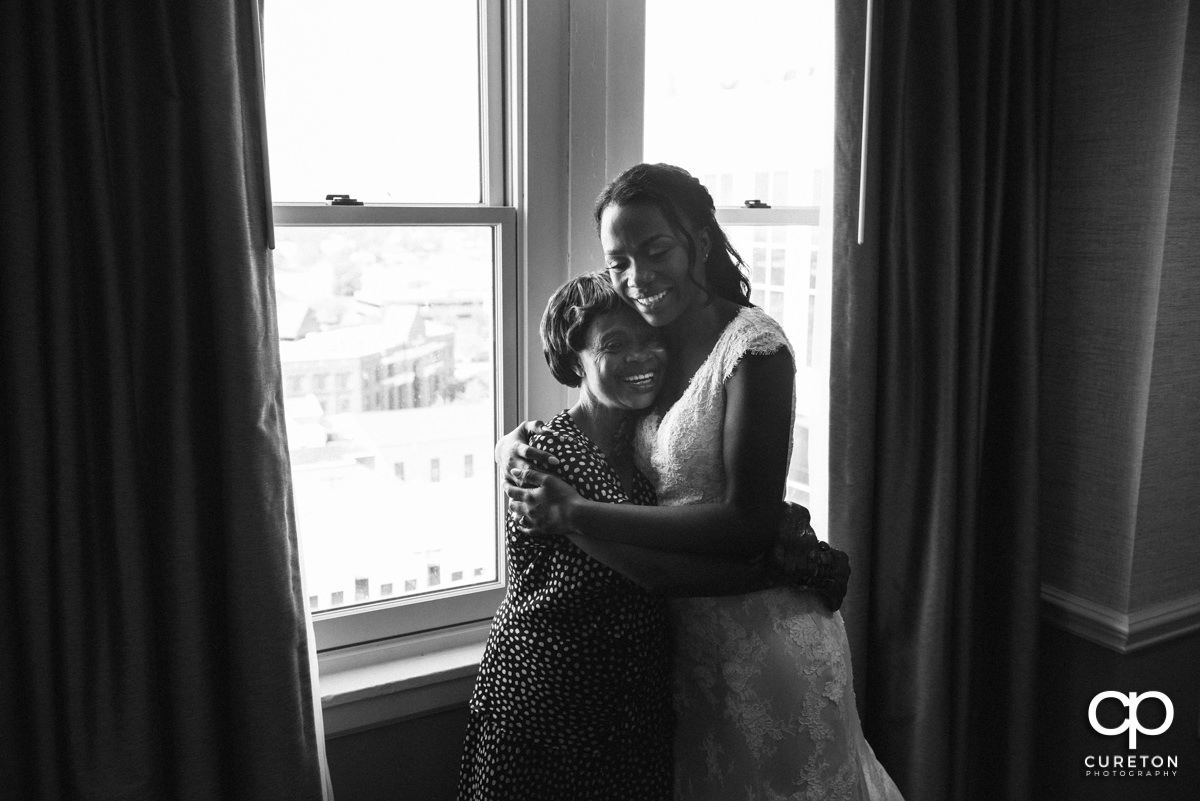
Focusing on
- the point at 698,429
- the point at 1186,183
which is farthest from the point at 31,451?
the point at 1186,183

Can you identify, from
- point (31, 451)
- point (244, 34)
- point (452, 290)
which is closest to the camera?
point (31, 451)

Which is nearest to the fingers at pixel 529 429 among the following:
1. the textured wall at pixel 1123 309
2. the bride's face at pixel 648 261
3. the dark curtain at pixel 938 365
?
the bride's face at pixel 648 261

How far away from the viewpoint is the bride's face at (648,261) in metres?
1.38

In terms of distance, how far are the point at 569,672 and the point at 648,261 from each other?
22.8 inches

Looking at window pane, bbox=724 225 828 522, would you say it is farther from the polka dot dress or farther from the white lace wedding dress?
the polka dot dress

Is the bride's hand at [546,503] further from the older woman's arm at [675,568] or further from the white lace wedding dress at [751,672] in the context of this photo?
the white lace wedding dress at [751,672]

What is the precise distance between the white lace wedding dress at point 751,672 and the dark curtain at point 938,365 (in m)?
0.51

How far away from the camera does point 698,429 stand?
1.40 meters

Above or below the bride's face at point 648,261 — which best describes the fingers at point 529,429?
below

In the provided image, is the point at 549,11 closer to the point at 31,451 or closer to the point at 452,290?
the point at 452,290

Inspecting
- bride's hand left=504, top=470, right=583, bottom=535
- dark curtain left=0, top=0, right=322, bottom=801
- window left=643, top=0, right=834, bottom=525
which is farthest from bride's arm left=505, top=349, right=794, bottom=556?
window left=643, top=0, right=834, bottom=525

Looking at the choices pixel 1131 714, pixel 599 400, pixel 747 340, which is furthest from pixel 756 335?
pixel 1131 714

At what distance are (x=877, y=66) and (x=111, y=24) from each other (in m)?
1.29

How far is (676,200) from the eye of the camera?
4.57 ft
